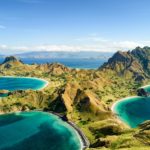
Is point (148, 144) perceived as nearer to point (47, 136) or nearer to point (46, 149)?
point (46, 149)

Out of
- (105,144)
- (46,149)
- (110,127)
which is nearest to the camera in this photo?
(105,144)

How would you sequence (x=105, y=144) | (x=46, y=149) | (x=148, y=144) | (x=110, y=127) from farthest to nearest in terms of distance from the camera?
(x=110, y=127), (x=46, y=149), (x=105, y=144), (x=148, y=144)

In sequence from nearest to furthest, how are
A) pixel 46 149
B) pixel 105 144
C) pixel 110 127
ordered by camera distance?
pixel 105 144 → pixel 46 149 → pixel 110 127

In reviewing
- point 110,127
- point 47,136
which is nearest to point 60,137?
point 47,136

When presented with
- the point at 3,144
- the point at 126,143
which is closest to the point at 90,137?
the point at 126,143

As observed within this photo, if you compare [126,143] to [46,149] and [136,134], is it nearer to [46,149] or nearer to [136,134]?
[136,134]

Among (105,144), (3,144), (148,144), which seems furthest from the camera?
(3,144)

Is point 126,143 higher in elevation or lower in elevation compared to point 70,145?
higher

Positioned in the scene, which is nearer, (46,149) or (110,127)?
(46,149)

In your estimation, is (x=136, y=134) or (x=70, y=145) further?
(x=70, y=145)
